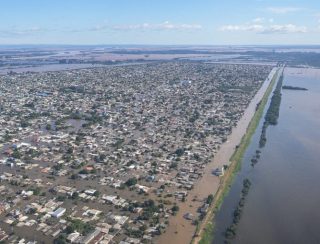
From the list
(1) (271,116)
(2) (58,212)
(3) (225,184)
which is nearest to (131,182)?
(2) (58,212)

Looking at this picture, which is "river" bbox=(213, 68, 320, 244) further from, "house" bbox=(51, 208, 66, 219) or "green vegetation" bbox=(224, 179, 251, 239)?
"house" bbox=(51, 208, 66, 219)

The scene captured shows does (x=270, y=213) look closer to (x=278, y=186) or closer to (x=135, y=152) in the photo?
(x=278, y=186)

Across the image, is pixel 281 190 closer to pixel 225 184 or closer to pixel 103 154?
pixel 225 184

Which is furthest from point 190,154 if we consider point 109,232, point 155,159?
point 109,232

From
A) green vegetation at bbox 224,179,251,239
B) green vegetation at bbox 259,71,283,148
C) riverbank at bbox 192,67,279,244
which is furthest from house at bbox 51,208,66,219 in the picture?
green vegetation at bbox 259,71,283,148

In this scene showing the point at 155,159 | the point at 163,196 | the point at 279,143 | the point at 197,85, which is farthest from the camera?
the point at 197,85

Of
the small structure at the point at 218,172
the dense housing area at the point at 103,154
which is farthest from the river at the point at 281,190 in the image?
the dense housing area at the point at 103,154
